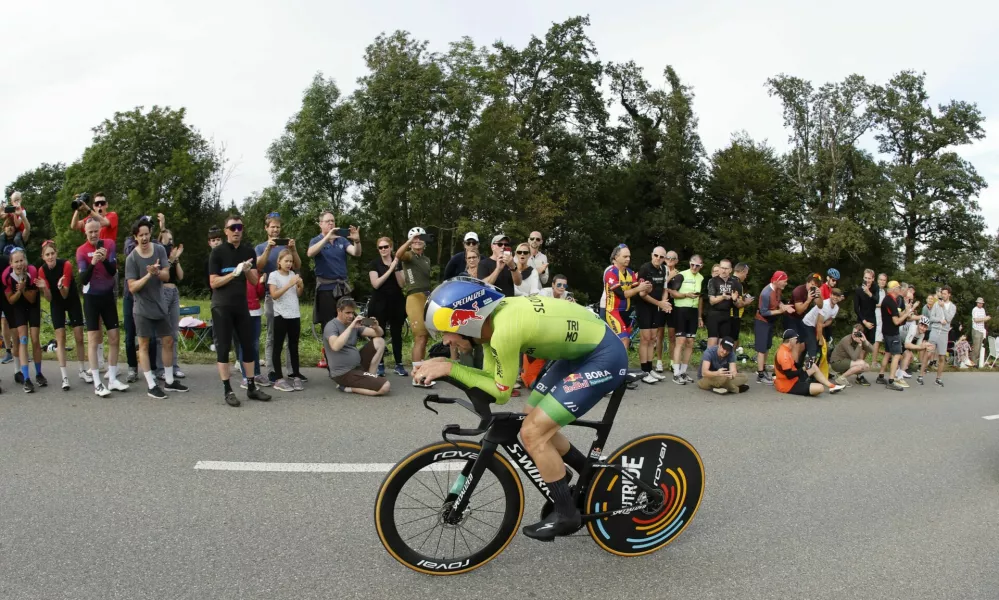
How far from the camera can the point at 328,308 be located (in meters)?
9.37

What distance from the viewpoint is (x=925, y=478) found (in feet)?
19.3

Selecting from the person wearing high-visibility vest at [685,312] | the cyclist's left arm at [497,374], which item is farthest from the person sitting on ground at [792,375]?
the cyclist's left arm at [497,374]

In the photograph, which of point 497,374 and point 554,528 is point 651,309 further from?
point 497,374

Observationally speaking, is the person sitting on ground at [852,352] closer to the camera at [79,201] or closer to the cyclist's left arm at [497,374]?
the cyclist's left arm at [497,374]

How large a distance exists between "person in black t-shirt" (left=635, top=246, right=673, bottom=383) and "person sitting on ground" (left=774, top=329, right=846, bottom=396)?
5.67ft

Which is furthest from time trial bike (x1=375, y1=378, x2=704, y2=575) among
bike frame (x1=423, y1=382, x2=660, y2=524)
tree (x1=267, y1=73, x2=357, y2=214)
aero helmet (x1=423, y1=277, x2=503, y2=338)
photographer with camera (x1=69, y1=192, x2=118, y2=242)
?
tree (x1=267, y1=73, x2=357, y2=214)

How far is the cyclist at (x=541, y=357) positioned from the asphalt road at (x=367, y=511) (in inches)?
24.1

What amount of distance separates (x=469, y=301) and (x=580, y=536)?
1.87 m

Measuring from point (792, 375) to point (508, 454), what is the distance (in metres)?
7.54

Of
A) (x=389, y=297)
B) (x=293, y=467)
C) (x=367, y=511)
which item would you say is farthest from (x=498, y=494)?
(x=389, y=297)

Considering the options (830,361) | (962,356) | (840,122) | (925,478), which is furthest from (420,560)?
(840,122)

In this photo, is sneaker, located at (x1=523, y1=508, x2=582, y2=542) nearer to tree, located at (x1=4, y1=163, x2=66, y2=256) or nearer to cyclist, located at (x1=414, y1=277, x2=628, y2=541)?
cyclist, located at (x1=414, y1=277, x2=628, y2=541)

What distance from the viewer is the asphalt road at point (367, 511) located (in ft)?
11.9

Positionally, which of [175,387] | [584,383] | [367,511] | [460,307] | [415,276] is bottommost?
[367,511]
